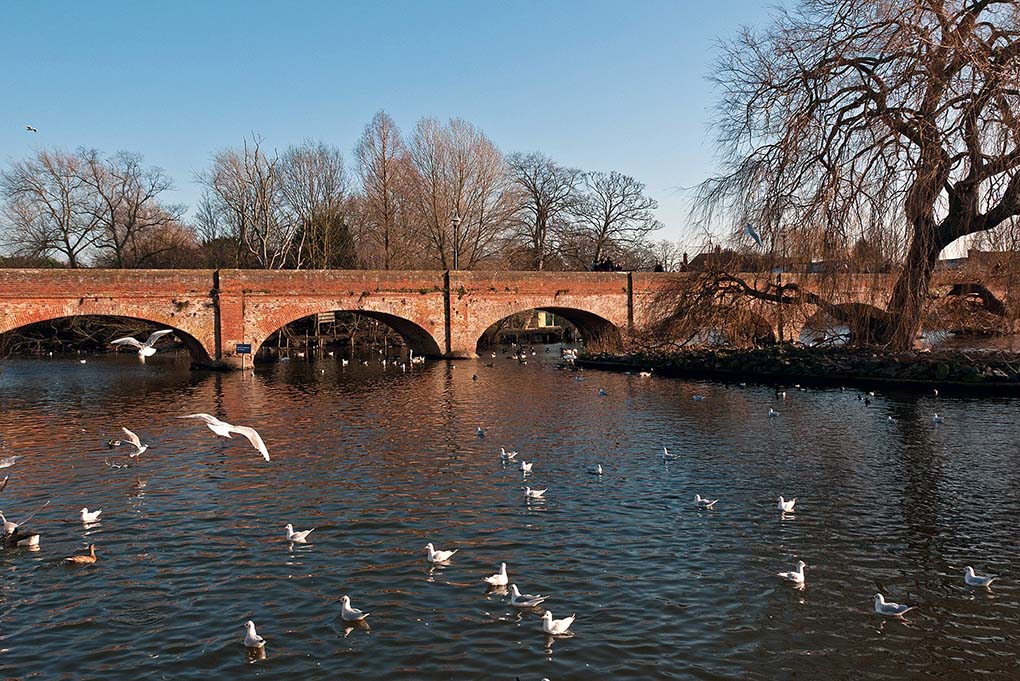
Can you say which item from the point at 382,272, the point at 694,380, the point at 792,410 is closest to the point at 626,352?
the point at 694,380

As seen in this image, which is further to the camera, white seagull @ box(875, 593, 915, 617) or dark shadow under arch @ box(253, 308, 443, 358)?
dark shadow under arch @ box(253, 308, 443, 358)

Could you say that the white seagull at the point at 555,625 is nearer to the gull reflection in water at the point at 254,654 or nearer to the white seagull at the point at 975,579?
the gull reflection in water at the point at 254,654

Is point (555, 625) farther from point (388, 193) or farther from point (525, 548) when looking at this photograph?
point (388, 193)

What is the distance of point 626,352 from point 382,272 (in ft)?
34.1

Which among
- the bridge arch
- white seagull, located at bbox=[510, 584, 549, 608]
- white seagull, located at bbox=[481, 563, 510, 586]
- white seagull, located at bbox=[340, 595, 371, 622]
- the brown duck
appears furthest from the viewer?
the bridge arch

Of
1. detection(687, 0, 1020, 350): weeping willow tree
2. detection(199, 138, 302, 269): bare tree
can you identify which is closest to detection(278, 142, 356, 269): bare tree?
detection(199, 138, 302, 269): bare tree

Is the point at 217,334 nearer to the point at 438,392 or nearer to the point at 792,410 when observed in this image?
the point at 438,392

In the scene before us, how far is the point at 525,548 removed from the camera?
8.73 m

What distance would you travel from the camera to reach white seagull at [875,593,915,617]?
22.1 ft

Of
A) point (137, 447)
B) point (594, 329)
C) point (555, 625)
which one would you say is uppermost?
point (594, 329)

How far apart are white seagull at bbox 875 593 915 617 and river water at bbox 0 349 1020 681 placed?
0.47ft

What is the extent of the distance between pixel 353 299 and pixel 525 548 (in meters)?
24.0

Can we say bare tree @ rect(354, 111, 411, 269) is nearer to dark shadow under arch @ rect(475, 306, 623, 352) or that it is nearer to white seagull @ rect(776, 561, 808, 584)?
dark shadow under arch @ rect(475, 306, 623, 352)

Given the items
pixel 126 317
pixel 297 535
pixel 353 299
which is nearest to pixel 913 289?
pixel 297 535
